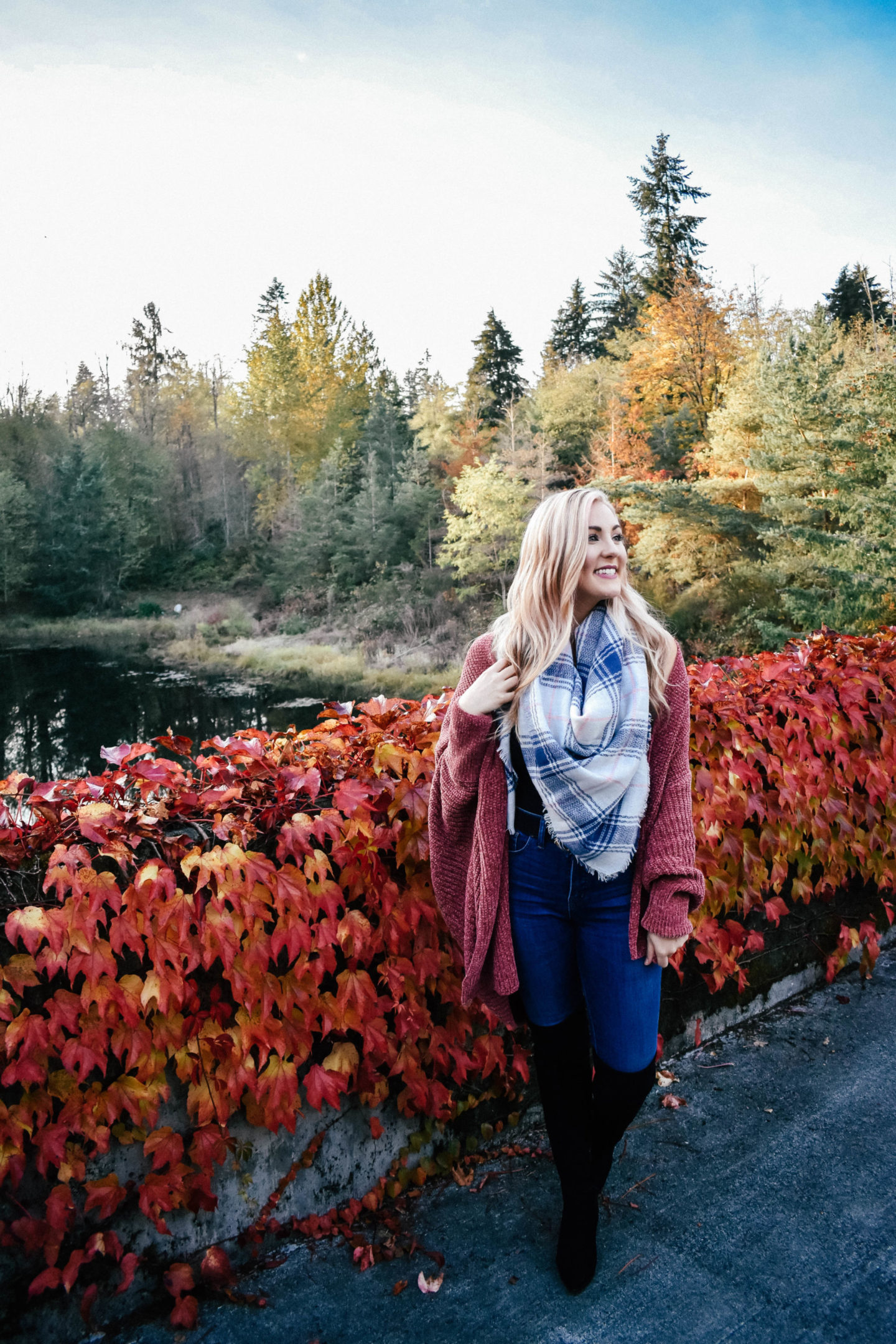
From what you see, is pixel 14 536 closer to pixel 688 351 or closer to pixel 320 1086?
pixel 688 351

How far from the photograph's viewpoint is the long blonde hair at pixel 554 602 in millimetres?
1724

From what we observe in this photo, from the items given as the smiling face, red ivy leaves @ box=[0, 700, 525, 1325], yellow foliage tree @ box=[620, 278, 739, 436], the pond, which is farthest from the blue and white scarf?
yellow foliage tree @ box=[620, 278, 739, 436]

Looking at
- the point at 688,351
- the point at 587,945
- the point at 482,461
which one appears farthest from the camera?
the point at 482,461

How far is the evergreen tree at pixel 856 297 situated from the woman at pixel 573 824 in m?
42.5

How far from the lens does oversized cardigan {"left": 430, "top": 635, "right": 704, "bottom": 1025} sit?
1656 mm

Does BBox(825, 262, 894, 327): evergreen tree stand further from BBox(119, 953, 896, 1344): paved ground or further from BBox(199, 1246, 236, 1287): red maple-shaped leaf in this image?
BBox(199, 1246, 236, 1287): red maple-shaped leaf

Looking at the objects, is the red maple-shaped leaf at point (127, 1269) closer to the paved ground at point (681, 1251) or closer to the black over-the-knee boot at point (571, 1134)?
the paved ground at point (681, 1251)

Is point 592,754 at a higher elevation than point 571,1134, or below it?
higher

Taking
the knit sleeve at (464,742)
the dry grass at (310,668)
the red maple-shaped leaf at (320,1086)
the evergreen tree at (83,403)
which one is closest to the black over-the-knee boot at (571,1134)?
the red maple-shaped leaf at (320,1086)

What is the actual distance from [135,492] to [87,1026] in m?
45.2

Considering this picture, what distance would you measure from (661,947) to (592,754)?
43 centimetres

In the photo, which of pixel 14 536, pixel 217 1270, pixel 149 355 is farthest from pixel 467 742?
pixel 149 355

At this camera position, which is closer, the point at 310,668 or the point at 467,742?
the point at 467,742

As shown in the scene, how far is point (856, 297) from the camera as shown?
3881 centimetres
